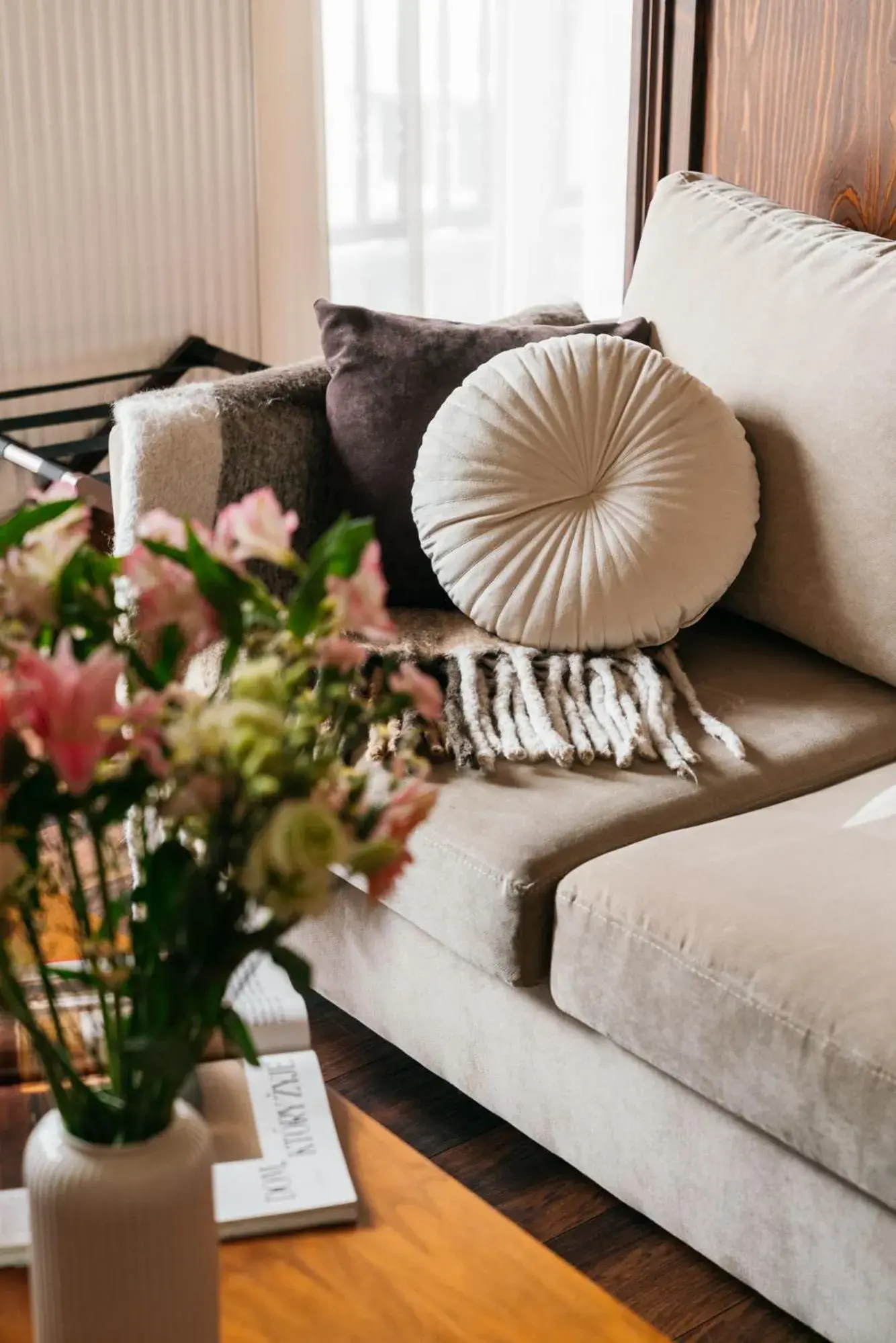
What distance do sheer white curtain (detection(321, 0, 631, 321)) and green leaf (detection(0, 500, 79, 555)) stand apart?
2.67m

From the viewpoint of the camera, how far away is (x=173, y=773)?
0.63 metres

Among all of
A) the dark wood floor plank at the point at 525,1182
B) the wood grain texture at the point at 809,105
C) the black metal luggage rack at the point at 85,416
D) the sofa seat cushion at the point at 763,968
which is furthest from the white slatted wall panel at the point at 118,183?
the sofa seat cushion at the point at 763,968

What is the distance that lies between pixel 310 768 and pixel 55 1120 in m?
0.24

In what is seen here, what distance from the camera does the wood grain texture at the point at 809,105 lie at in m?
2.10

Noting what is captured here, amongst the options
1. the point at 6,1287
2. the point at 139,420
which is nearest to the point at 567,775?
the point at 139,420

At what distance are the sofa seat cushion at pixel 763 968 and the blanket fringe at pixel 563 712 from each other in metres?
0.13

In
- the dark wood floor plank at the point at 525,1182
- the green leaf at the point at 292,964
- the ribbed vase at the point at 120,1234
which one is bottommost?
the dark wood floor plank at the point at 525,1182

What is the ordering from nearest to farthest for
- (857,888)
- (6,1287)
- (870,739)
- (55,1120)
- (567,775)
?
1. (55,1120)
2. (6,1287)
3. (857,888)
4. (567,775)
5. (870,739)

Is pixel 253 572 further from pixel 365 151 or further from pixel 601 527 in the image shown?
pixel 365 151

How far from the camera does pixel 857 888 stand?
1292 mm

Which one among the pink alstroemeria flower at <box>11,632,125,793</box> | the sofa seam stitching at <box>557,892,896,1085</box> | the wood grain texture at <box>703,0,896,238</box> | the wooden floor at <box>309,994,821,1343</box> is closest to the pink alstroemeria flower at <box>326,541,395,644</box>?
the pink alstroemeria flower at <box>11,632,125,793</box>

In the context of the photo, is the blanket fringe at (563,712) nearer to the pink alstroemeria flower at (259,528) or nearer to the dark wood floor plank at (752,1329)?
the dark wood floor plank at (752,1329)

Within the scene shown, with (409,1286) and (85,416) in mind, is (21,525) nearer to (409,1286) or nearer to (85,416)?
(409,1286)

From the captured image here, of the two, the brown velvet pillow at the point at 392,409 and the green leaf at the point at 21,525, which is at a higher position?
the green leaf at the point at 21,525
